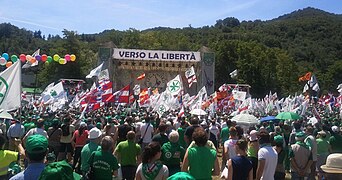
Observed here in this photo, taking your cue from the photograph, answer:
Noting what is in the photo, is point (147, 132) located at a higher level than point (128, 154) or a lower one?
lower

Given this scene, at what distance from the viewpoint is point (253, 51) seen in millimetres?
71750

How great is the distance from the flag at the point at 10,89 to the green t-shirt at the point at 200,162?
15.5ft

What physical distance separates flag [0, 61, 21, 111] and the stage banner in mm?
47832

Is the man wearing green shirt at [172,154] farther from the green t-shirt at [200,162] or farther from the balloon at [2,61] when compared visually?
the balloon at [2,61]

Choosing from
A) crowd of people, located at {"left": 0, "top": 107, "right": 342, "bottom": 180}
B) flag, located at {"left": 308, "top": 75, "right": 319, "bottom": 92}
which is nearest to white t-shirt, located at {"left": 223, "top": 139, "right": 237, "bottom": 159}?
crowd of people, located at {"left": 0, "top": 107, "right": 342, "bottom": 180}

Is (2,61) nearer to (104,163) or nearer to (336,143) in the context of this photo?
(104,163)

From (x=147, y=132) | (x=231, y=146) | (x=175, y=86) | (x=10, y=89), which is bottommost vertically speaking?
(x=147, y=132)

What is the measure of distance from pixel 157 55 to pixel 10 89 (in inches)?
1918

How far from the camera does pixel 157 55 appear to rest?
5778 centimetres

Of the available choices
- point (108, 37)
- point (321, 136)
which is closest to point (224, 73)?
point (108, 37)

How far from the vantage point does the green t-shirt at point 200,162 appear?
19.9 feet

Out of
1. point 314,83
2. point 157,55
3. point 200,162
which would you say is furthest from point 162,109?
point 157,55

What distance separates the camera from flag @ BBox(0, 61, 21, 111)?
9.20 m

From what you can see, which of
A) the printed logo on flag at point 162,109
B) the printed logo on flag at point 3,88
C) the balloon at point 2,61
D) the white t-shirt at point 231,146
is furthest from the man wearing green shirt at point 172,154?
the printed logo on flag at point 162,109
